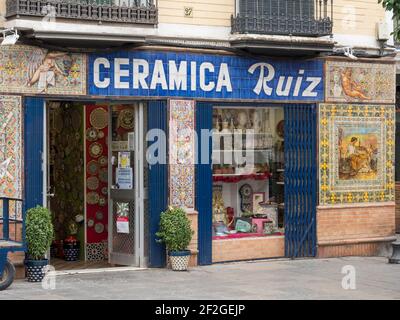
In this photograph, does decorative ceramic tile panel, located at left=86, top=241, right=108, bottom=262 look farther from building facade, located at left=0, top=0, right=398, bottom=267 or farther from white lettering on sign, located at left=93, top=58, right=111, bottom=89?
white lettering on sign, located at left=93, top=58, right=111, bottom=89

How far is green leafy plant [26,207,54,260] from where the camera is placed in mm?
13891

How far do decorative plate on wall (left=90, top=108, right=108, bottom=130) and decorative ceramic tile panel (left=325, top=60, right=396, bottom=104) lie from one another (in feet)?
13.3

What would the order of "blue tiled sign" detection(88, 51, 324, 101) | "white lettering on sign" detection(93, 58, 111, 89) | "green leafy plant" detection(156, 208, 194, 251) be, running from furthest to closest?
"green leafy plant" detection(156, 208, 194, 251) < "blue tiled sign" detection(88, 51, 324, 101) < "white lettering on sign" detection(93, 58, 111, 89)

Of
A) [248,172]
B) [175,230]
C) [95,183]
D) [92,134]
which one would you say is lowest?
[175,230]

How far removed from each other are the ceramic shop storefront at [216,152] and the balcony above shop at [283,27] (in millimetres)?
500

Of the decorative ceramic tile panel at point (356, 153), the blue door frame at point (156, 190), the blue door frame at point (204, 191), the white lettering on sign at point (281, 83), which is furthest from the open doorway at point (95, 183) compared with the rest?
the decorative ceramic tile panel at point (356, 153)

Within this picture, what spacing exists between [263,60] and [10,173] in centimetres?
502

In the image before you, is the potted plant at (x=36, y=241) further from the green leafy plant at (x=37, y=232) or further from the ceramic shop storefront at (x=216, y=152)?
the ceramic shop storefront at (x=216, y=152)

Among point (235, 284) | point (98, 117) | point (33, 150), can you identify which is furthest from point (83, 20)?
point (235, 284)

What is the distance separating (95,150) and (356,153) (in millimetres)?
4820

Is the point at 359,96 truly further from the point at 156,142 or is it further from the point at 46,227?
the point at 46,227

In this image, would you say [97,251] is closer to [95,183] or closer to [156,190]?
[95,183]

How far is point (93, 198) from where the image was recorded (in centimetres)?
1678

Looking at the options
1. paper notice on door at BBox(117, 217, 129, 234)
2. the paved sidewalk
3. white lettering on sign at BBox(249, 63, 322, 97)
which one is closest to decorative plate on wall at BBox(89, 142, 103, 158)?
paper notice on door at BBox(117, 217, 129, 234)
